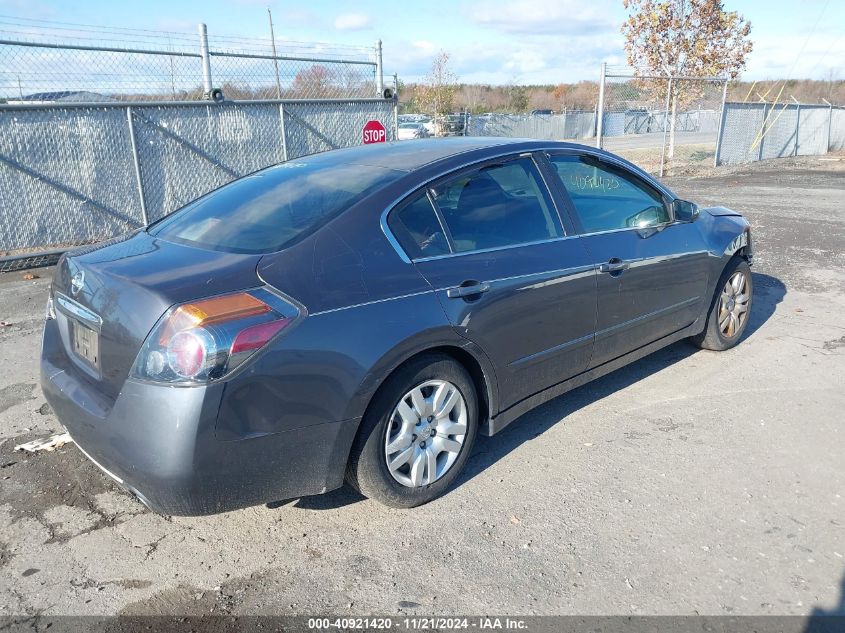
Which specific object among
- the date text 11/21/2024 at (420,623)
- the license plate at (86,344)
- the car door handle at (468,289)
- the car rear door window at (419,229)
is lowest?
the date text 11/21/2024 at (420,623)

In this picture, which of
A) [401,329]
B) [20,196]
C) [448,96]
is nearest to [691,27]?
[448,96]

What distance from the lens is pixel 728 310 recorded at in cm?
527

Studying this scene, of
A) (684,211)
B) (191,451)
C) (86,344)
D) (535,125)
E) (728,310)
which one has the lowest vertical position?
(728,310)

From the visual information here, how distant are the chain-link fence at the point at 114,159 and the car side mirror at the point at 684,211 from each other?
22.4 ft

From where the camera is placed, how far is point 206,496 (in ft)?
8.70

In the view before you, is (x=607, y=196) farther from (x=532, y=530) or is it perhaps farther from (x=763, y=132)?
(x=763, y=132)

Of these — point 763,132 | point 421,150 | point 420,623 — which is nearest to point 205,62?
point 421,150

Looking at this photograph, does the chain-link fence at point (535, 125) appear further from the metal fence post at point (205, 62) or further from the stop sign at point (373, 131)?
the metal fence post at point (205, 62)

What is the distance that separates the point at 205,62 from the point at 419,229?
23.4ft

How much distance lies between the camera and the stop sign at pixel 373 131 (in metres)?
10.7

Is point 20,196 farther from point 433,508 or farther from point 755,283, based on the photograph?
point 755,283

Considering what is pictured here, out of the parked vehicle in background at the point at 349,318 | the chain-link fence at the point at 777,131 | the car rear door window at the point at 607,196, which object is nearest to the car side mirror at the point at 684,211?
the car rear door window at the point at 607,196

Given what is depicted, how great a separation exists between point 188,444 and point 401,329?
98cm

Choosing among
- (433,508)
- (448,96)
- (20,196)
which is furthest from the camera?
(448,96)
